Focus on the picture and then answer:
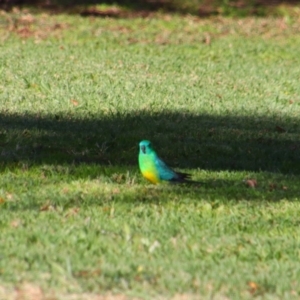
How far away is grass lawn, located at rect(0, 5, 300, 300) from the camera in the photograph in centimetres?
509

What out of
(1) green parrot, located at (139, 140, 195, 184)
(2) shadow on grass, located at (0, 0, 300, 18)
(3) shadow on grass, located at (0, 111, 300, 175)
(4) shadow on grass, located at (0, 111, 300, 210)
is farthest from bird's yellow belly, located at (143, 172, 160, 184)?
(2) shadow on grass, located at (0, 0, 300, 18)

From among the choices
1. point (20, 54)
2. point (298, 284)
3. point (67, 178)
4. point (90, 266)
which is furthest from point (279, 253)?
point (20, 54)

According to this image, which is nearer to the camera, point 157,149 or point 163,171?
point 163,171

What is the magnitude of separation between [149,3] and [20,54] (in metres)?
8.03

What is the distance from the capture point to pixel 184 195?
6.84 metres

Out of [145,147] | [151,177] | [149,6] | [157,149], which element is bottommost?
[157,149]

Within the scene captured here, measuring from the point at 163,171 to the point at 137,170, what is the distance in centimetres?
86

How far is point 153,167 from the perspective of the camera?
670 cm

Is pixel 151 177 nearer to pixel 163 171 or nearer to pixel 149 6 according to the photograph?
pixel 163 171

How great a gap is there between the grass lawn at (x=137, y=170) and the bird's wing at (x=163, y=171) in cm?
16

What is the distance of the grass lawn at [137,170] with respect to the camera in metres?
5.09

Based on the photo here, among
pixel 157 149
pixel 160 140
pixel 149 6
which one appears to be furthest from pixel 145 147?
pixel 149 6

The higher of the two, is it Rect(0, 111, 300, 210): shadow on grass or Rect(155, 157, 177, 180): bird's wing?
Rect(155, 157, 177, 180): bird's wing

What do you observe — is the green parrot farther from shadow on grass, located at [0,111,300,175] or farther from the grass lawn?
shadow on grass, located at [0,111,300,175]
